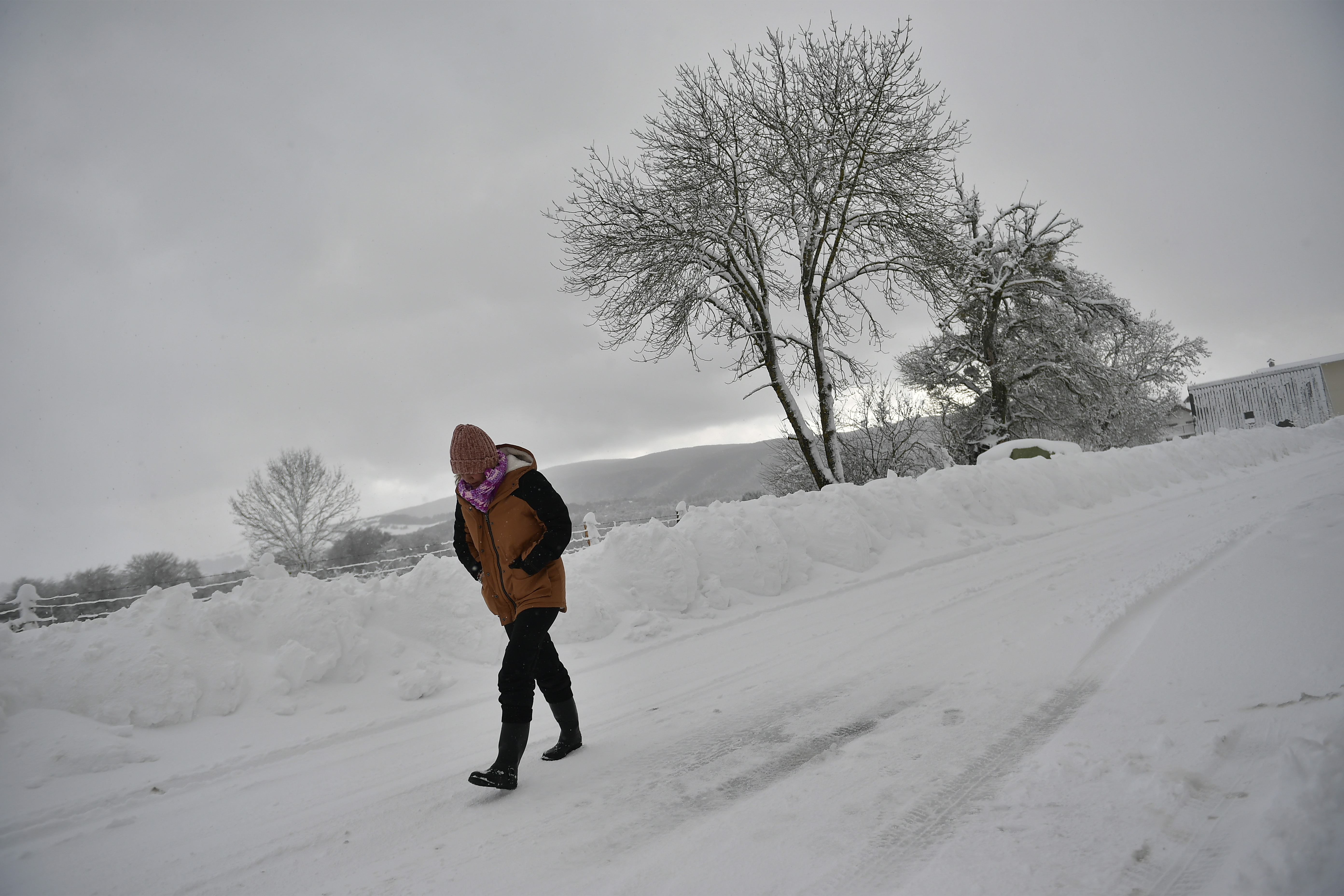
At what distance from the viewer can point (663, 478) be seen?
55.1 metres

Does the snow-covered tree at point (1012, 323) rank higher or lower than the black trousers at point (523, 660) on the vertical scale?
higher

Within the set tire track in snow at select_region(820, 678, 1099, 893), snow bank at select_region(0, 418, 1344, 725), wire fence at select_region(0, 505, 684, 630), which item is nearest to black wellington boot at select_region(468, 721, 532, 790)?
wire fence at select_region(0, 505, 684, 630)

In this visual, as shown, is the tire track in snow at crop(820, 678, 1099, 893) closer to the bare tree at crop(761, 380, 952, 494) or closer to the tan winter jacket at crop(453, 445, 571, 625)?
the tan winter jacket at crop(453, 445, 571, 625)

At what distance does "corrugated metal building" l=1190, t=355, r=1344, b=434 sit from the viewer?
42.4 m

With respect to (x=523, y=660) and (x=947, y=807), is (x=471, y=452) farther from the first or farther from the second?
(x=947, y=807)

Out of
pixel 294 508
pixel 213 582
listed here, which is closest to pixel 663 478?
pixel 294 508

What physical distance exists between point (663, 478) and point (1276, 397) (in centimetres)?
4327

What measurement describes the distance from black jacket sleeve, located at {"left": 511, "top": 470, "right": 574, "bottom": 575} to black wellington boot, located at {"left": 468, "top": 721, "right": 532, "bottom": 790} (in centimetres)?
74

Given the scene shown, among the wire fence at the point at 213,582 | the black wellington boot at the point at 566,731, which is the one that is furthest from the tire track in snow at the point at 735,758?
the wire fence at the point at 213,582

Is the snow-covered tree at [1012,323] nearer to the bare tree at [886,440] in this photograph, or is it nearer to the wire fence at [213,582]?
the bare tree at [886,440]

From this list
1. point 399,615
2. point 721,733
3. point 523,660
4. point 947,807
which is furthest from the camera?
point 399,615

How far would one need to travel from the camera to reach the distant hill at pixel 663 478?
37.7 meters

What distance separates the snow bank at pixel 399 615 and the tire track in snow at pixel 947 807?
12.5 ft

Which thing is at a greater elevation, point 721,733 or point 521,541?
point 521,541
